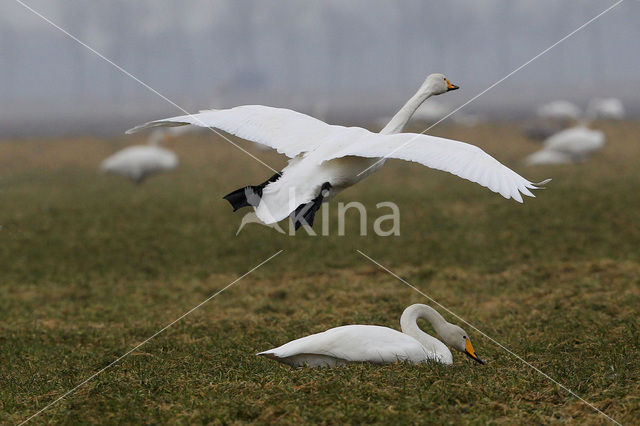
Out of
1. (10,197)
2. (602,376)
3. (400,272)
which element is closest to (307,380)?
(602,376)

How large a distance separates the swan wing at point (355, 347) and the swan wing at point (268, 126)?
4.82ft

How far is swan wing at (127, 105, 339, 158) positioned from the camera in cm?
654

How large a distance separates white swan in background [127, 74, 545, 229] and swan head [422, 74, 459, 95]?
0.38 meters

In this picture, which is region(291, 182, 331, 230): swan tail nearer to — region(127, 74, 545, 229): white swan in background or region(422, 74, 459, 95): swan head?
region(127, 74, 545, 229): white swan in background

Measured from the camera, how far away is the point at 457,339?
6.46 m

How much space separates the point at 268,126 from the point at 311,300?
9.93 feet

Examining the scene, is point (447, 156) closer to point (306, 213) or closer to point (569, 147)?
point (306, 213)

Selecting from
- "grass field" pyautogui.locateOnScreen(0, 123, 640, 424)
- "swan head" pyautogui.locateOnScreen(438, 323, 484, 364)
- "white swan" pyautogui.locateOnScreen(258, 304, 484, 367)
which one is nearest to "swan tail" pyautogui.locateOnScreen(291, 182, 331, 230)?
"white swan" pyautogui.locateOnScreen(258, 304, 484, 367)

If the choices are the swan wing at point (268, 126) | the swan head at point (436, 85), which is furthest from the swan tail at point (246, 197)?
the swan head at point (436, 85)

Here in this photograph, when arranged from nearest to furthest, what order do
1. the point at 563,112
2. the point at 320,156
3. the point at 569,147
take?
the point at 320,156
the point at 569,147
the point at 563,112

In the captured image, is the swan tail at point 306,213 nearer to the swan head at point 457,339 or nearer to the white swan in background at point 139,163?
the swan head at point 457,339

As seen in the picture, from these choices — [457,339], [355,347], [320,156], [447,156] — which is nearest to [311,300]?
[457,339]

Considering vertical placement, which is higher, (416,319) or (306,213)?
(306,213)

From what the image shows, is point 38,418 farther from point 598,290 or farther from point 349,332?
point 598,290
